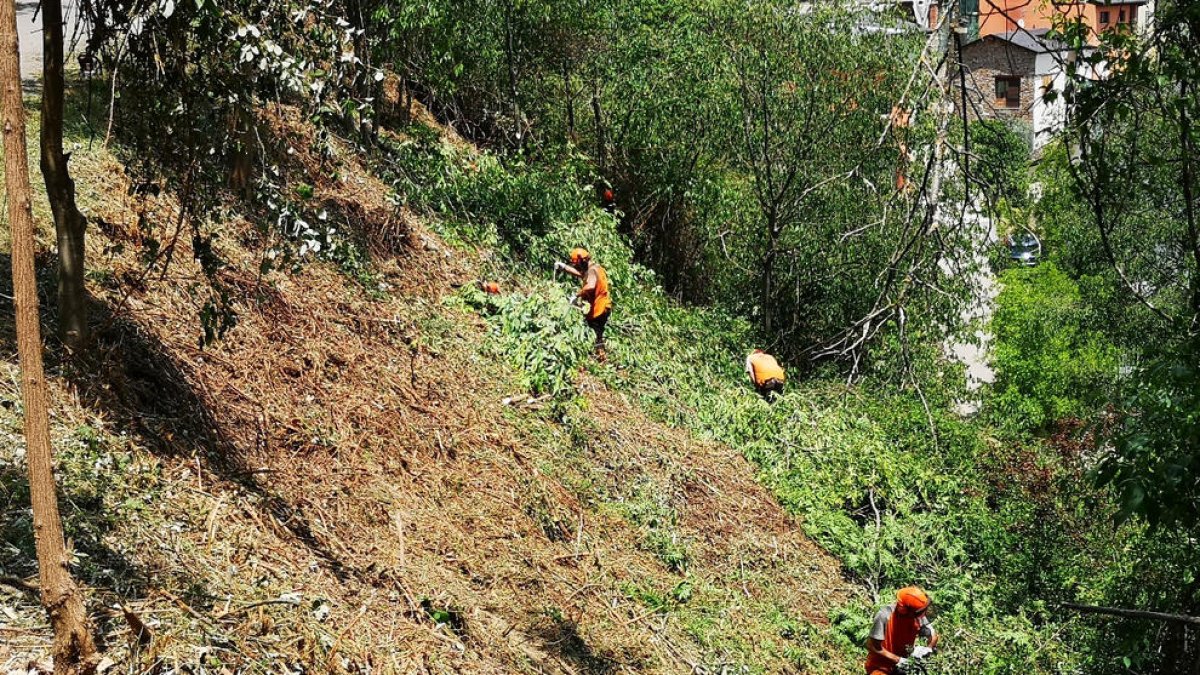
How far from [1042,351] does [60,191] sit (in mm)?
20999

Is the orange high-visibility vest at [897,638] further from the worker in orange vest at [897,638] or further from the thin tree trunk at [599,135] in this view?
the thin tree trunk at [599,135]

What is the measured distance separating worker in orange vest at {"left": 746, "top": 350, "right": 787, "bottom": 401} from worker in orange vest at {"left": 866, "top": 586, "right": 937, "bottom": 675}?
632 cm

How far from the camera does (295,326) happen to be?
945cm

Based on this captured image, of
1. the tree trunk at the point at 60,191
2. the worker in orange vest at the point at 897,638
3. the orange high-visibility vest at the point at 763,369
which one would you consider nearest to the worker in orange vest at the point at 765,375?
the orange high-visibility vest at the point at 763,369

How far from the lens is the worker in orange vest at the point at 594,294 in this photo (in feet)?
43.0

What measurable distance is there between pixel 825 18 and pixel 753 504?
8669 millimetres

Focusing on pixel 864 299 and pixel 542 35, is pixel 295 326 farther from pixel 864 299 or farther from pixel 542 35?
pixel 864 299

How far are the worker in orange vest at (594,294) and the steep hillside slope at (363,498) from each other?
80 centimetres

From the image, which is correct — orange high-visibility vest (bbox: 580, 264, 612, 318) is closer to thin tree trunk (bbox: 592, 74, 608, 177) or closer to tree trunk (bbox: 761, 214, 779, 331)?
tree trunk (bbox: 761, 214, 779, 331)

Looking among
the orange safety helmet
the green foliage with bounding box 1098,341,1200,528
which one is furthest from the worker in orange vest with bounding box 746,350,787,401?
the green foliage with bounding box 1098,341,1200,528

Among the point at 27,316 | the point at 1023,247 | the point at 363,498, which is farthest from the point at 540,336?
the point at 1023,247

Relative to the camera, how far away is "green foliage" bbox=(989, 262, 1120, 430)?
22.0 metres

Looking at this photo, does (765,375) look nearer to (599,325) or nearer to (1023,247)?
(599,325)

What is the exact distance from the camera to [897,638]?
30.1 ft
